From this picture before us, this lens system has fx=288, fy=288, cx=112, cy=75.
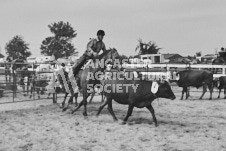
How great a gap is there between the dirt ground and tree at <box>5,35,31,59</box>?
200ft

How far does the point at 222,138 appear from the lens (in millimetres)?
5605

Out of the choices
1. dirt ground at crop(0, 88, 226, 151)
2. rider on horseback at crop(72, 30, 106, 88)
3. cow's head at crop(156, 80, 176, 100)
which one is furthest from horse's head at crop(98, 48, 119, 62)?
dirt ground at crop(0, 88, 226, 151)

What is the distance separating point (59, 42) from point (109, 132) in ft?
212

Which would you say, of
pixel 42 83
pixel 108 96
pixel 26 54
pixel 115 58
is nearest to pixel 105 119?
pixel 108 96

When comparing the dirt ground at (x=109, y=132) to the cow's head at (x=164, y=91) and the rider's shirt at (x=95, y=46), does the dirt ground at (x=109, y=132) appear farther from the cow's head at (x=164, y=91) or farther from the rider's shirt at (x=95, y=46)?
the rider's shirt at (x=95, y=46)

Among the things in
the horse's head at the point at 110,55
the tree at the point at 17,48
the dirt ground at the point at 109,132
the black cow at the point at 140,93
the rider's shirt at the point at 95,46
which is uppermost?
the tree at the point at 17,48

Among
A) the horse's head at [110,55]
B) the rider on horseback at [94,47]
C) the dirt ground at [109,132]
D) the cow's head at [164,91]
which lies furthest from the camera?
the rider on horseback at [94,47]

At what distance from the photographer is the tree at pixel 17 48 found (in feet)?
217

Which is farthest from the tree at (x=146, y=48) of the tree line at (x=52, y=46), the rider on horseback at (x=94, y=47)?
the rider on horseback at (x=94, y=47)

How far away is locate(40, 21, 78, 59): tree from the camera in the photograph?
6725 cm

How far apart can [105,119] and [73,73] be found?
7.14ft

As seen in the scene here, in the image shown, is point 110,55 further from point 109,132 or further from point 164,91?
point 109,132

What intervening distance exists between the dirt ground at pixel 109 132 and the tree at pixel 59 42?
58613 millimetres

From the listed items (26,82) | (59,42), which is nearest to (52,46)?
(59,42)
